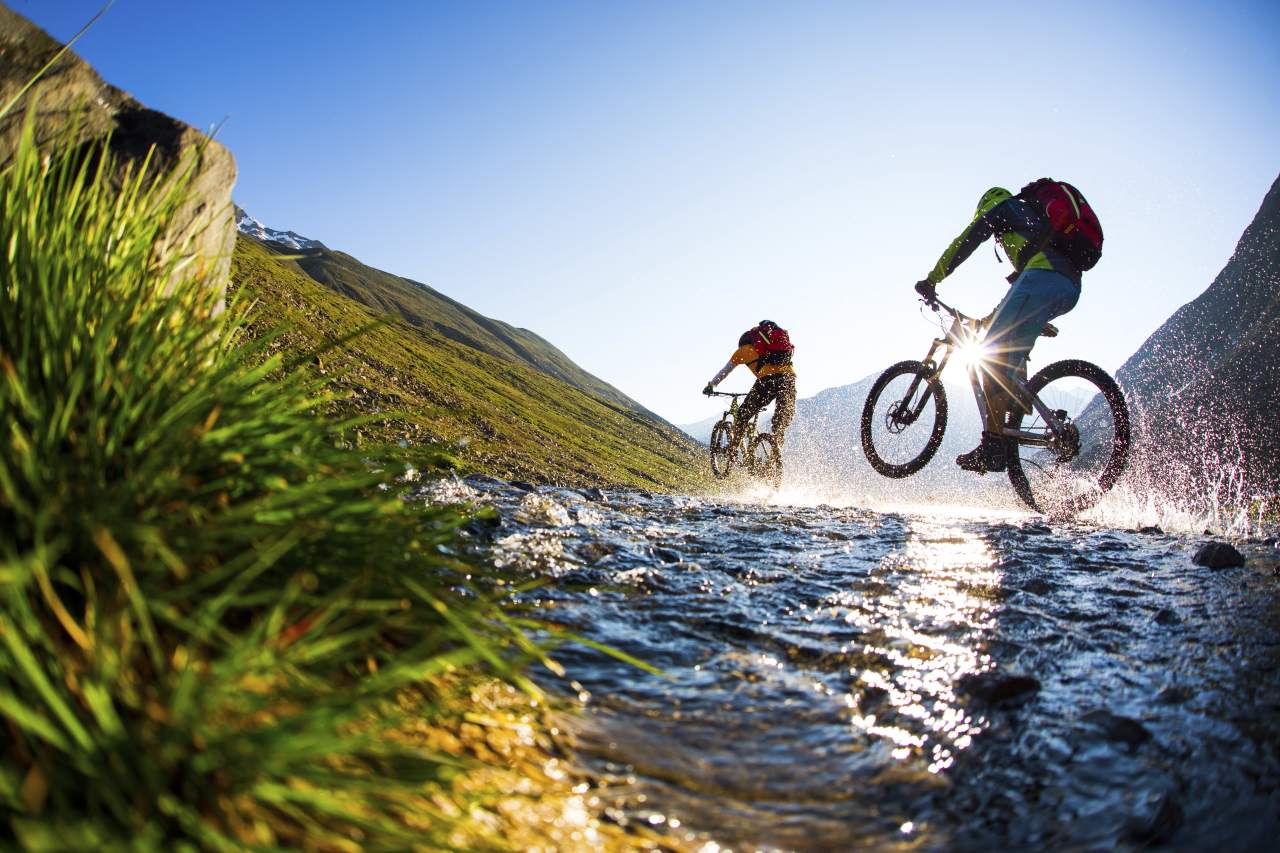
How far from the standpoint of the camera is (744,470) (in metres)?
18.9

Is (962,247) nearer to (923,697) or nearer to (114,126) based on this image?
(923,697)

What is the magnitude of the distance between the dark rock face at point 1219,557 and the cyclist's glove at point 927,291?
6658mm

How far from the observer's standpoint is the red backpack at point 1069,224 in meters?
9.38

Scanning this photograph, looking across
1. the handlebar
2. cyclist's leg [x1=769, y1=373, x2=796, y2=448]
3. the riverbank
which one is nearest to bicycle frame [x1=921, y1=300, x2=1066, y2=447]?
the handlebar

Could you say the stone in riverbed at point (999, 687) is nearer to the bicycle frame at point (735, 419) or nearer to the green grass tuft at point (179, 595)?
the green grass tuft at point (179, 595)

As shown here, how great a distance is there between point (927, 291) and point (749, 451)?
26.3ft

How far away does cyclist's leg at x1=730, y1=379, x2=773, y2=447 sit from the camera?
18.3m

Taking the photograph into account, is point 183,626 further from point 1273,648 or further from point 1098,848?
point 1273,648

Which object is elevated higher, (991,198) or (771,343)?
(991,198)

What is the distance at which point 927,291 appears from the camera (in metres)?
11.6

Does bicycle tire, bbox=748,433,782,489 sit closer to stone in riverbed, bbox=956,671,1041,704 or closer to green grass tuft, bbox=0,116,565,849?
stone in riverbed, bbox=956,671,1041,704

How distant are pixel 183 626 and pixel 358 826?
564 millimetres

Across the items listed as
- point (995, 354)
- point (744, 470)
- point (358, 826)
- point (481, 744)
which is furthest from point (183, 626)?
point (744, 470)

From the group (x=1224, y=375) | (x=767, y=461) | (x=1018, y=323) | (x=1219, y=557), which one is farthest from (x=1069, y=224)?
(x=1224, y=375)
